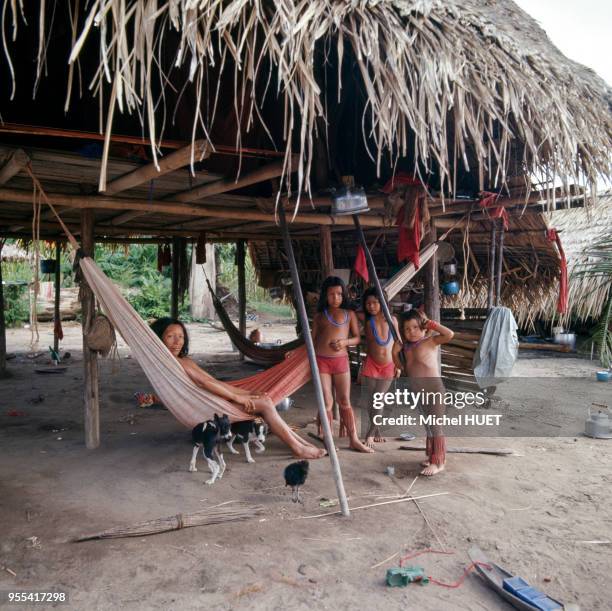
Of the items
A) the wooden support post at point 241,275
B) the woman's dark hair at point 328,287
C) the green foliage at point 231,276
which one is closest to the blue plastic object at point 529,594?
the woman's dark hair at point 328,287

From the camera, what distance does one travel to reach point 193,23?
75.1 inches

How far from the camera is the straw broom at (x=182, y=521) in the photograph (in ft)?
7.36

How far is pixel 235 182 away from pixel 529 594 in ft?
7.73

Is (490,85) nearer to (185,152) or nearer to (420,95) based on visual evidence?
(420,95)

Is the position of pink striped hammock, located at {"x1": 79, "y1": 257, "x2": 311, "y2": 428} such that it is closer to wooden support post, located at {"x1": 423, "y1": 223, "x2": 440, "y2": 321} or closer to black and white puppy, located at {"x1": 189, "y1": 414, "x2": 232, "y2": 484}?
black and white puppy, located at {"x1": 189, "y1": 414, "x2": 232, "y2": 484}

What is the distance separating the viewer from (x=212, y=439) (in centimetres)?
302

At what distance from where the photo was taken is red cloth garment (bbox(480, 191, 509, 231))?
12.9ft

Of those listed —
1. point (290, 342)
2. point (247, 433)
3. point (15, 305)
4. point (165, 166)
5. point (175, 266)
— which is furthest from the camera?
point (15, 305)

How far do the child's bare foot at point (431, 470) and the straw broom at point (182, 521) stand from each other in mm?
992

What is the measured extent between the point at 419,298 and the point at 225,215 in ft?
9.80

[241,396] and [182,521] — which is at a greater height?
[241,396]

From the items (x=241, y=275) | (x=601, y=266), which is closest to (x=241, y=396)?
(x=241, y=275)

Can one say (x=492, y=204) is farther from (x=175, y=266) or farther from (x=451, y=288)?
(x=175, y=266)

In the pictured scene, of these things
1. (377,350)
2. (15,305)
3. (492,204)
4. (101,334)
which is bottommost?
(15,305)
